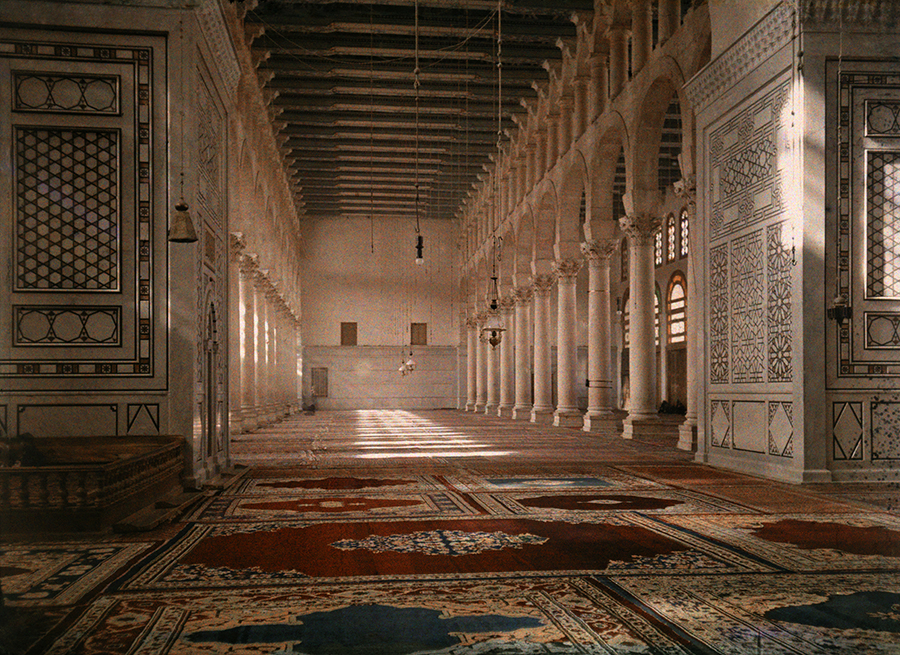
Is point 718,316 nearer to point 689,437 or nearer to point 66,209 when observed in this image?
point 689,437

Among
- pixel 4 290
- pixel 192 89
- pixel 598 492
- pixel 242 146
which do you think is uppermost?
pixel 242 146

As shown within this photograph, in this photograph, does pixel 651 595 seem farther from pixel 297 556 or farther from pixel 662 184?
pixel 662 184

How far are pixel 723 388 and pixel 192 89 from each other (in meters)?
5.80

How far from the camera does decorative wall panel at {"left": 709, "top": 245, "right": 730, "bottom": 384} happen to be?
9125mm

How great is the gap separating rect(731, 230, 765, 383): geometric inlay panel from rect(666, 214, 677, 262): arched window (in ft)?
57.2

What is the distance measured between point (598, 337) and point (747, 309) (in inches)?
326

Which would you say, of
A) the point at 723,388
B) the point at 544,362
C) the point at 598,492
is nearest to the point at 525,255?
the point at 544,362

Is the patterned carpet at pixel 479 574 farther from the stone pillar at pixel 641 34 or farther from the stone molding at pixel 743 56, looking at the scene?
the stone pillar at pixel 641 34

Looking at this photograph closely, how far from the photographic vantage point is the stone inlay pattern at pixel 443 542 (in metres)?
4.84

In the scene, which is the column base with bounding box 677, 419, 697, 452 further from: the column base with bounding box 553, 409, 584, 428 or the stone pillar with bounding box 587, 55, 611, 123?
the column base with bounding box 553, 409, 584, 428

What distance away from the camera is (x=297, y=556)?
4676 millimetres

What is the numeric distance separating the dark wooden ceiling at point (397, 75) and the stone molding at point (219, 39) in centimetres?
637

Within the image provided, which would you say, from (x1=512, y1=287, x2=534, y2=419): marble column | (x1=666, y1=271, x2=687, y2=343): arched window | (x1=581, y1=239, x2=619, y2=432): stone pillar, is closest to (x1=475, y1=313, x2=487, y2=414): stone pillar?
(x1=512, y1=287, x2=534, y2=419): marble column

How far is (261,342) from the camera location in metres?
20.2
